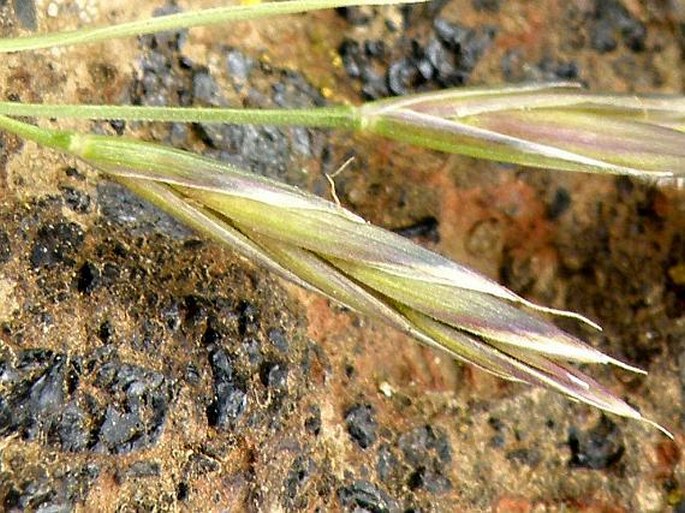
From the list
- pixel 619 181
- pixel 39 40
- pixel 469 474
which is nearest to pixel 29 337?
pixel 39 40

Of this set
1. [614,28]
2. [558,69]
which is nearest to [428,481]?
[558,69]

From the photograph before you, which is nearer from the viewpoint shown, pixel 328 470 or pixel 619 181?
pixel 328 470

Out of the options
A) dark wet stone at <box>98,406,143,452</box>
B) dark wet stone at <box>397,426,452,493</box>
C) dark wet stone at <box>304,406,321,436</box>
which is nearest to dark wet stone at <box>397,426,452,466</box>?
dark wet stone at <box>397,426,452,493</box>

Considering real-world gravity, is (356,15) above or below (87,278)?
above

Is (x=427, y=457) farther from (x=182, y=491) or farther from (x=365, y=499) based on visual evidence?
(x=182, y=491)

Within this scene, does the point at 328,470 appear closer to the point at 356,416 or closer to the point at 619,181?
the point at 356,416

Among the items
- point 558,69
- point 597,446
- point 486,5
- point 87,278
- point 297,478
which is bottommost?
point 597,446

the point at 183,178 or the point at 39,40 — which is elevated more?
the point at 39,40
